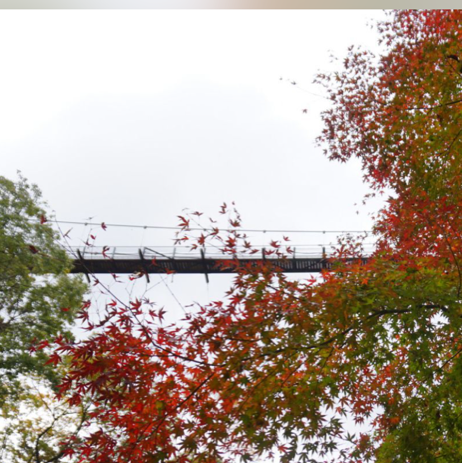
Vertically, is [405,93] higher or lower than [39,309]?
higher

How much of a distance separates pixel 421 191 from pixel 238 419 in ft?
11.3

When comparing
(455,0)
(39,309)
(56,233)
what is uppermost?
(56,233)

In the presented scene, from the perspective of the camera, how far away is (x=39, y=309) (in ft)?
34.1

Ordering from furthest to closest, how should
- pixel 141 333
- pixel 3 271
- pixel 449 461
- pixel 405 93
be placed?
pixel 3 271 < pixel 405 93 < pixel 449 461 < pixel 141 333

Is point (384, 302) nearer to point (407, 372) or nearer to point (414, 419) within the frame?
point (414, 419)

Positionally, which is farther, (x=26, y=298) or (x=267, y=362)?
(x=26, y=298)

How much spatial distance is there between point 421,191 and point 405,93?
4.20 ft

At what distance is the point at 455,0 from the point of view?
98.8 inches

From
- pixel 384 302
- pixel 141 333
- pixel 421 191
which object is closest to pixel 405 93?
pixel 421 191

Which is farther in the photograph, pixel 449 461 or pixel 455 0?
pixel 449 461

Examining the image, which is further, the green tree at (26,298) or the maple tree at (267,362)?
the green tree at (26,298)

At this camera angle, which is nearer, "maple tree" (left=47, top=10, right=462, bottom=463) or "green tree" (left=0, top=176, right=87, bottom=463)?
"maple tree" (left=47, top=10, right=462, bottom=463)

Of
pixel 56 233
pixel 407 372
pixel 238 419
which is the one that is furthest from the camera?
pixel 56 233

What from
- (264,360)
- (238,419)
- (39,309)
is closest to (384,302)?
(264,360)
